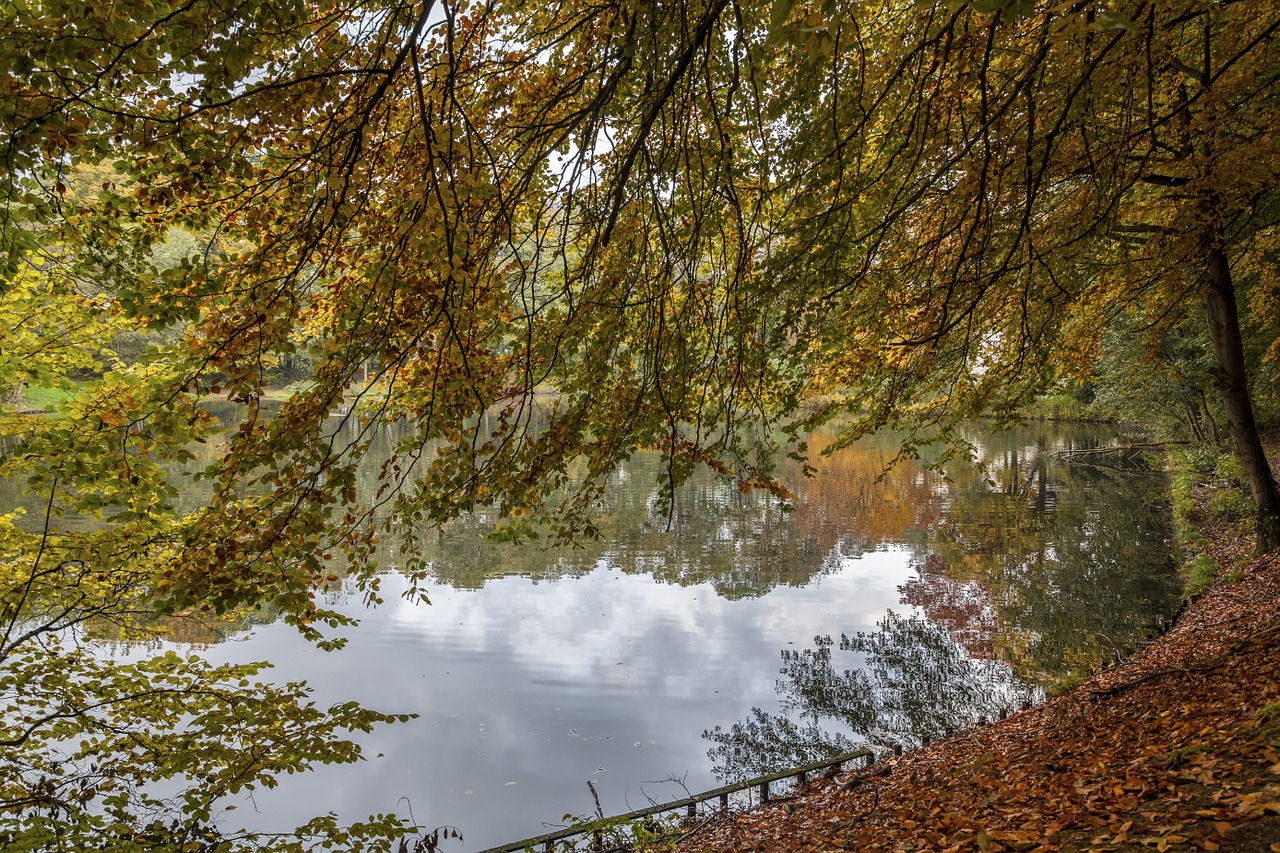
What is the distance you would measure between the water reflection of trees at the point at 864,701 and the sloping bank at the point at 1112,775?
4.78 feet

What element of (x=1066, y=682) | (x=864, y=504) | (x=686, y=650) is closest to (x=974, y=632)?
(x=1066, y=682)

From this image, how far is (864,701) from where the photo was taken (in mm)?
11133

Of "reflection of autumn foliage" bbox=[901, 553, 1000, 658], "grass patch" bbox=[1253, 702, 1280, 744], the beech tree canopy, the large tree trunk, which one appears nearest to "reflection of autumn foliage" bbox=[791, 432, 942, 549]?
"reflection of autumn foliage" bbox=[901, 553, 1000, 658]

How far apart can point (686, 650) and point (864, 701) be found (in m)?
3.41

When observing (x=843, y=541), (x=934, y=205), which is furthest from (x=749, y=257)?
(x=843, y=541)

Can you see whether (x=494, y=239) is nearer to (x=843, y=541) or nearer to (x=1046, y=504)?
(x=843, y=541)

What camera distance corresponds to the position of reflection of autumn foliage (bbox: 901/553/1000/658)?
12992 millimetres

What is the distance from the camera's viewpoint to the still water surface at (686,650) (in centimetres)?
948

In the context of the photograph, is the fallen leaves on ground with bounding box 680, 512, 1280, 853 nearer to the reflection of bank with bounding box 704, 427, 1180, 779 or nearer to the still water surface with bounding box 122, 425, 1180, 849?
the reflection of bank with bounding box 704, 427, 1180, 779

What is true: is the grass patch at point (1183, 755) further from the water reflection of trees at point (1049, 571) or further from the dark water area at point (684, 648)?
the water reflection of trees at point (1049, 571)

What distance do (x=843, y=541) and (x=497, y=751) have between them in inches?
536

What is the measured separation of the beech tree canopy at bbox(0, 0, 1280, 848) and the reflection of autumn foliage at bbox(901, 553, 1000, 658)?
24.7 ft

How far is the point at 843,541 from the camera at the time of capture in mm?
20906

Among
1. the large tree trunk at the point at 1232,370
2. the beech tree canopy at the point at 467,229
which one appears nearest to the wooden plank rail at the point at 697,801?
the beech tree canopy at the point at 467,229
